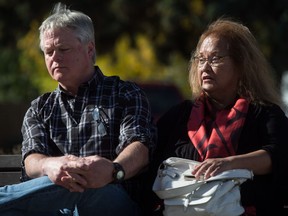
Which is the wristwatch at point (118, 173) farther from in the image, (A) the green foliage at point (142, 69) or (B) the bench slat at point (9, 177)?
(A) the green foliage at point (142, 69)

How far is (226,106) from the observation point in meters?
5.26

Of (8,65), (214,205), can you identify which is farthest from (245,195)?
(8,65)

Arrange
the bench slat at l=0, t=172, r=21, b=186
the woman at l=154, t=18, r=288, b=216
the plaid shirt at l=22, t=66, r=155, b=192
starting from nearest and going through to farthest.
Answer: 1. the woman at l=154, t=18, r=288, b=216
2. the plaid shirt at l=22, t=66, r=155, b=192
3. the bench slat at l=0, t=172, r=21, b=186

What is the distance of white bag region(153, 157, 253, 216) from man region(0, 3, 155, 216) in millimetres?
246

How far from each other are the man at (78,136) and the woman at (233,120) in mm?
215

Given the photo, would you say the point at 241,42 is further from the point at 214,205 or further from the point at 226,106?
the point at 214,205

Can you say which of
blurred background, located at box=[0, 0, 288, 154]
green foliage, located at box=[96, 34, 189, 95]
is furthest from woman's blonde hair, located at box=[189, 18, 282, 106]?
green foliage, located at box=[96, 34, 189, 95]

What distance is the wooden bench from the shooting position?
560cm

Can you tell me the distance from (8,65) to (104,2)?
2.47 m

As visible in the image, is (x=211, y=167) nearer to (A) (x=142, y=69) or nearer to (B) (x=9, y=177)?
(B) (x=9, y=177)

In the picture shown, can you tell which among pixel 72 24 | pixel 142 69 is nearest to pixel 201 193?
pixel 72 24

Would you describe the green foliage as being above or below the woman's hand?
below

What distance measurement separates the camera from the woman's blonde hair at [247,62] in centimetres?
525

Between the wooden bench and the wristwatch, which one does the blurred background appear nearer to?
the wooden bench
